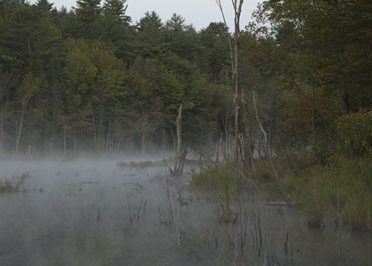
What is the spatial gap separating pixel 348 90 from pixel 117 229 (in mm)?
6915

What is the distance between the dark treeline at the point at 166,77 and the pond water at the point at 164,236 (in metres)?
2.53

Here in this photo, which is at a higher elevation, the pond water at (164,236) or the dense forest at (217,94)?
the dense forest at (217,94)

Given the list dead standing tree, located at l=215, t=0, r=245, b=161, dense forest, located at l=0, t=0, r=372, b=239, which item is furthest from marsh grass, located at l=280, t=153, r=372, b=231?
dead standing tree, located at l=215, t=0, r=245, b=161

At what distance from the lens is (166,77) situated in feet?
180

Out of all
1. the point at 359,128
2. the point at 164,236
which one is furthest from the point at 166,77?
the point at 164,236

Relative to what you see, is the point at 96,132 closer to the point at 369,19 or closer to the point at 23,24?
the point at 23,24

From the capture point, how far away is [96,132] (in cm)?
4897

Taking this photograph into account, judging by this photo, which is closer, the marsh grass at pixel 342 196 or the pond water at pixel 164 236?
the pond water at pixel 164 236

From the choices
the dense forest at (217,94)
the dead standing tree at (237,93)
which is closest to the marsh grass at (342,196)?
the dense forest at (217,94)

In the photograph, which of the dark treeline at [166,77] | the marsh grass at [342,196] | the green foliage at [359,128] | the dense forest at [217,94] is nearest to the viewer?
the marsh grass at [342,196]

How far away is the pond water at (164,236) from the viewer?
6.64 metres

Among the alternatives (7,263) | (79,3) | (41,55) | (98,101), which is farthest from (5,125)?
(7,263)

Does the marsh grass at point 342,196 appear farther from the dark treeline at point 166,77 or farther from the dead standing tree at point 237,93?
the dead standing tree at point 237,93

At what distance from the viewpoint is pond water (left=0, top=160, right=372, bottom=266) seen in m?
6.64
